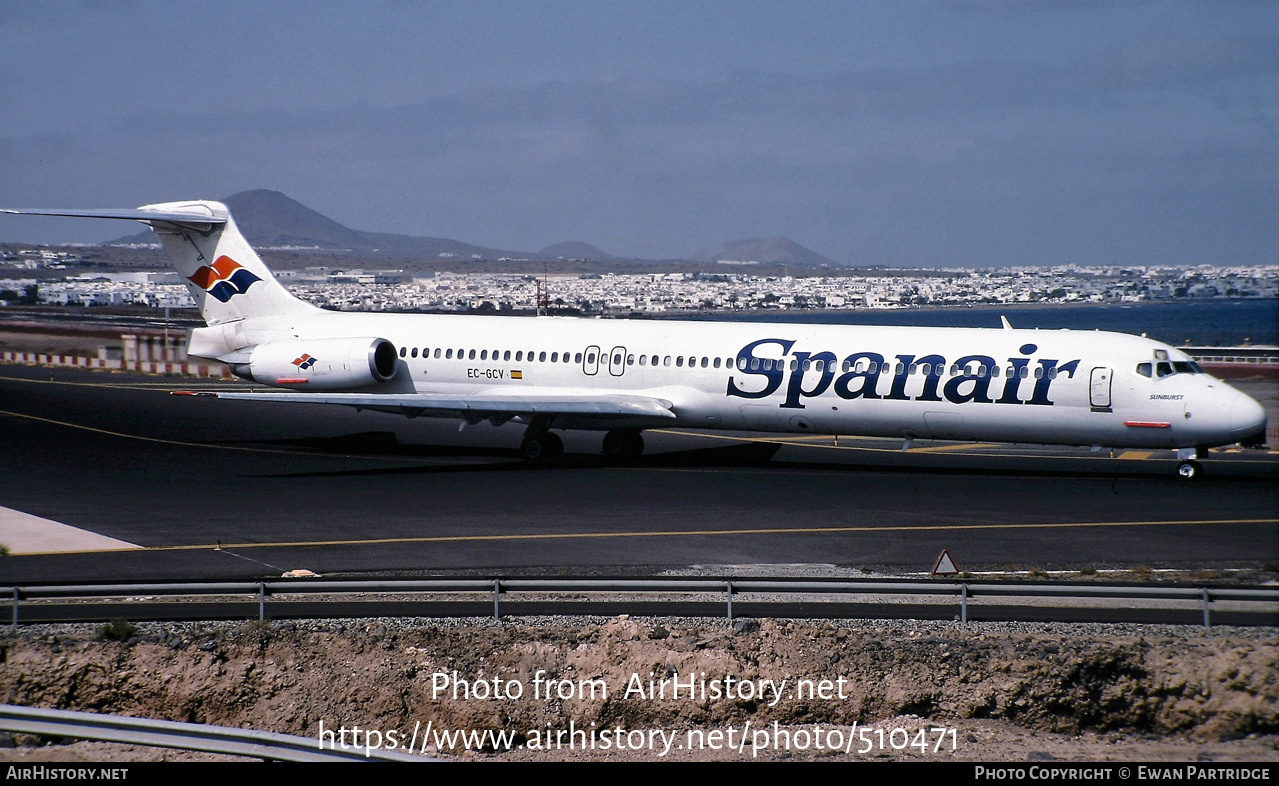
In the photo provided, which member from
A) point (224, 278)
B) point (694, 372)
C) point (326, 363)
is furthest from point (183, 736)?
point (224, 278)

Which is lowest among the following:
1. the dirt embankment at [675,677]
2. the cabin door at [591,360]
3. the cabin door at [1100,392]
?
the dirt embankment at [675,677]

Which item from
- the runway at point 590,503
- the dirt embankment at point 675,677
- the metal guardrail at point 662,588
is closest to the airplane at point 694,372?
the runway at point 590,503

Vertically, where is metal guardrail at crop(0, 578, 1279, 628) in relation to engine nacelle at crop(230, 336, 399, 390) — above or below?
below

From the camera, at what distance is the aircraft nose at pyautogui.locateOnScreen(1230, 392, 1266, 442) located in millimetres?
25641

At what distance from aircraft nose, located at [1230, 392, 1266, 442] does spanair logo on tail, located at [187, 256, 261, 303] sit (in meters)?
26.3

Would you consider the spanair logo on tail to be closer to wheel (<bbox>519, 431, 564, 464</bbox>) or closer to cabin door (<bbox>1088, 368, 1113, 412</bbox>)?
wheel (<bbox>519, 431, 564, 464</bbox>)

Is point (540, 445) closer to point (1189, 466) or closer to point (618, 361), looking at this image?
point (618, 361)

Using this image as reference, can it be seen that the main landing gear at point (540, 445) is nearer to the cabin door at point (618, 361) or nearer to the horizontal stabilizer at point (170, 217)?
the cabin door at point (618, 361)

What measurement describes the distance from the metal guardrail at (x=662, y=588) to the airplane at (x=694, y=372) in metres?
12.0

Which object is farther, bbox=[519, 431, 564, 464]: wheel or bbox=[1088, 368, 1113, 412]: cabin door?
bbox=[519, 431, 564, 464]: wheel

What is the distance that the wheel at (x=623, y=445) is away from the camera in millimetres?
31734

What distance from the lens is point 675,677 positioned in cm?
1449

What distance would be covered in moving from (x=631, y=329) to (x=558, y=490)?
653cm

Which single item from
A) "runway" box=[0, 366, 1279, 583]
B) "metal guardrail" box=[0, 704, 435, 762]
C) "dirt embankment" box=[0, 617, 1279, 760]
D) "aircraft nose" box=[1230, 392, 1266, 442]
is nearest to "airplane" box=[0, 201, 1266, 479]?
"aircraft nose" box=[1230, 392, 1266, 442]
